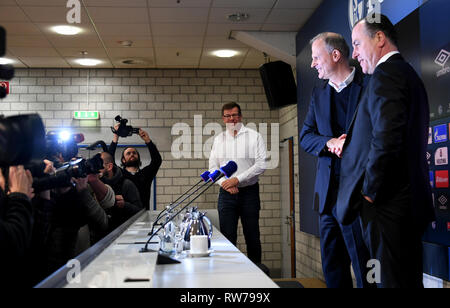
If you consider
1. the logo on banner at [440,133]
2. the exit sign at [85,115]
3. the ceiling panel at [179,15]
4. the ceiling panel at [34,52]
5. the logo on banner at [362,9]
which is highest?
the ceiling panel at [179,15]

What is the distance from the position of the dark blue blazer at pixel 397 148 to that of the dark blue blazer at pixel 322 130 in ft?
1.42

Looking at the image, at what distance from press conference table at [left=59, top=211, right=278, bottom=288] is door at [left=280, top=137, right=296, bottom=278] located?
4.52 meters

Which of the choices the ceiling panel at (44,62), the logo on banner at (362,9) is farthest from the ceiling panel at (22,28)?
the logo on banner at (362,9)

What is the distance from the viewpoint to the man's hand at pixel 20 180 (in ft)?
3.31

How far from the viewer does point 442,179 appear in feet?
8.00

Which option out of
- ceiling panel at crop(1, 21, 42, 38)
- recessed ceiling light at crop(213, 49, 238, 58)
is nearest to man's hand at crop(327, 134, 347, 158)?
ceiling panel at crop(1, 21, 42, 38)

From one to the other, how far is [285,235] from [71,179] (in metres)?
5.78

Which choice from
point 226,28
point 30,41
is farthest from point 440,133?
point 30,41

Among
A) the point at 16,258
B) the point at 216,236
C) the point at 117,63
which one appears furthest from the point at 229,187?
the point at 117,63

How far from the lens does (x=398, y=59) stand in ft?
6.15

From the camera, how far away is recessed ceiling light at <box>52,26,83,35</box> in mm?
5244

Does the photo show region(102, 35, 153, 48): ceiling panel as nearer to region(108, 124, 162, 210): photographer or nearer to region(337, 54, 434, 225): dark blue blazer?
region(108, 124, 162, 210): photographer

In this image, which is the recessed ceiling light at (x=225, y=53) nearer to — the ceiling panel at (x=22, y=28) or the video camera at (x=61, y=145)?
the ceiling panel at (x=22, y=28)

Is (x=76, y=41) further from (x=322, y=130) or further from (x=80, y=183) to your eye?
(x=80, y=183)
